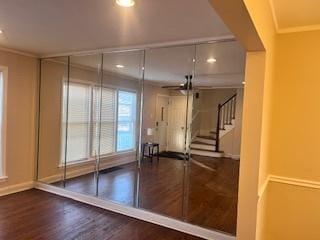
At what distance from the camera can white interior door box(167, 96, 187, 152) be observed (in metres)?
3.63

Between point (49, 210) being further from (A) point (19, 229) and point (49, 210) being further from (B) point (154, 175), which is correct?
(B) point (154, 175)

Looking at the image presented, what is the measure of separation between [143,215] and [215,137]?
1484 millimetres

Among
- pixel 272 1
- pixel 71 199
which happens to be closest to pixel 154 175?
pixel 71 199

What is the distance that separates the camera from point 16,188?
4352 mm

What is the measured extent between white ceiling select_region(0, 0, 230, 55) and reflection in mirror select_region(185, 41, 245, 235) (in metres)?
0.55

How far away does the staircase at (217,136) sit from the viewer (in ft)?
11.2

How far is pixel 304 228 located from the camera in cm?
256

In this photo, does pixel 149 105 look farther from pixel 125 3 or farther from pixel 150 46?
pixel 125 3

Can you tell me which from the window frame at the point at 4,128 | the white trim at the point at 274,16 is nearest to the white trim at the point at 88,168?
the window frame at the point at 4,128

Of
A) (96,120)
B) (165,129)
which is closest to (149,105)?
(165,129)

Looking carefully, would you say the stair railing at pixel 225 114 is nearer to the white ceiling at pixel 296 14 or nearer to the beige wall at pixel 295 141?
the beige wall at pixel 295 141

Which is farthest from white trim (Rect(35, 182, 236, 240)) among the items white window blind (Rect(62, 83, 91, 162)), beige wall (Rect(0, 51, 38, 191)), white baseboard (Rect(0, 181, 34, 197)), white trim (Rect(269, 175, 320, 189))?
white trim (Rect(269, 175, 320, 189))

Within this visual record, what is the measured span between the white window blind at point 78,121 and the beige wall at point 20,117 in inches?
25.1

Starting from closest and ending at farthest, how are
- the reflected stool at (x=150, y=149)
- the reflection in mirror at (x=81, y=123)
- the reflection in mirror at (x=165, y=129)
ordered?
the reflection in mirror at (x=165, y=129) → the reflected stool at (x=150, y=149) → the reflection in mirror at (x=81, y=123)
